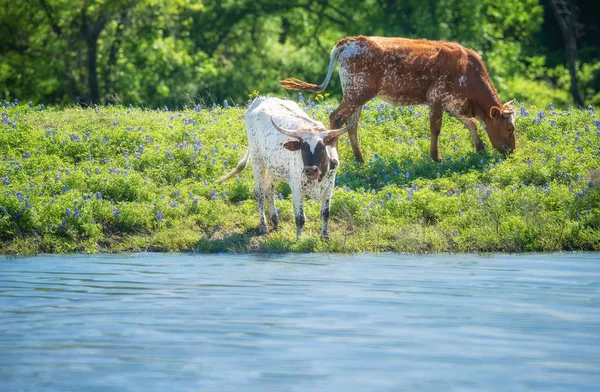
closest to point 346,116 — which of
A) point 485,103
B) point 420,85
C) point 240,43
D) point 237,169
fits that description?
point 420,85

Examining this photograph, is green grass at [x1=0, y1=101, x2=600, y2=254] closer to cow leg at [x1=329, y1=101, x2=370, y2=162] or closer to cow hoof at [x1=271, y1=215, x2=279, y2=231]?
cow hoof at [x1=271, y1=215, x2=279, y2=231]

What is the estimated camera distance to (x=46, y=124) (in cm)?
1714

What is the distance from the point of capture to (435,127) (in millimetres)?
15867

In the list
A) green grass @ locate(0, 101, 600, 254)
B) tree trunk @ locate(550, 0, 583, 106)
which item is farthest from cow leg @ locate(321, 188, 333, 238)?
tree trunk @ locate(550, 0, 583, 106)

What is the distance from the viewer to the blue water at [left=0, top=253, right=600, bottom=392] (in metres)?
6.94

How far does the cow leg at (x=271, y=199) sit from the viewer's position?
13.3 meters

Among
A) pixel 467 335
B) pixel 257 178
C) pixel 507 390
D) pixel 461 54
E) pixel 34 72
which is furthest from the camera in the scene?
pixel 34 72

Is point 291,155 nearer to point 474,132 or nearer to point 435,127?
point 435,127

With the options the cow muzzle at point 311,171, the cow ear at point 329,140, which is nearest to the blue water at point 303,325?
the cow muzzle at point 311,171

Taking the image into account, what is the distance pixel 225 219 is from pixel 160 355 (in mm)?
6039

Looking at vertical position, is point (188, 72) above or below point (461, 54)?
below

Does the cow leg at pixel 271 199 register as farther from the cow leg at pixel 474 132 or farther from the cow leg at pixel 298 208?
the cow leg at pixel 474 132

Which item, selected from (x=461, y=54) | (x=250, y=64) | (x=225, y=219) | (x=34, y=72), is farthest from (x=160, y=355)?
(x=250, y=64)

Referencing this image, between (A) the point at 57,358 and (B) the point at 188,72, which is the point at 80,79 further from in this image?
(A) the point at 57,358
